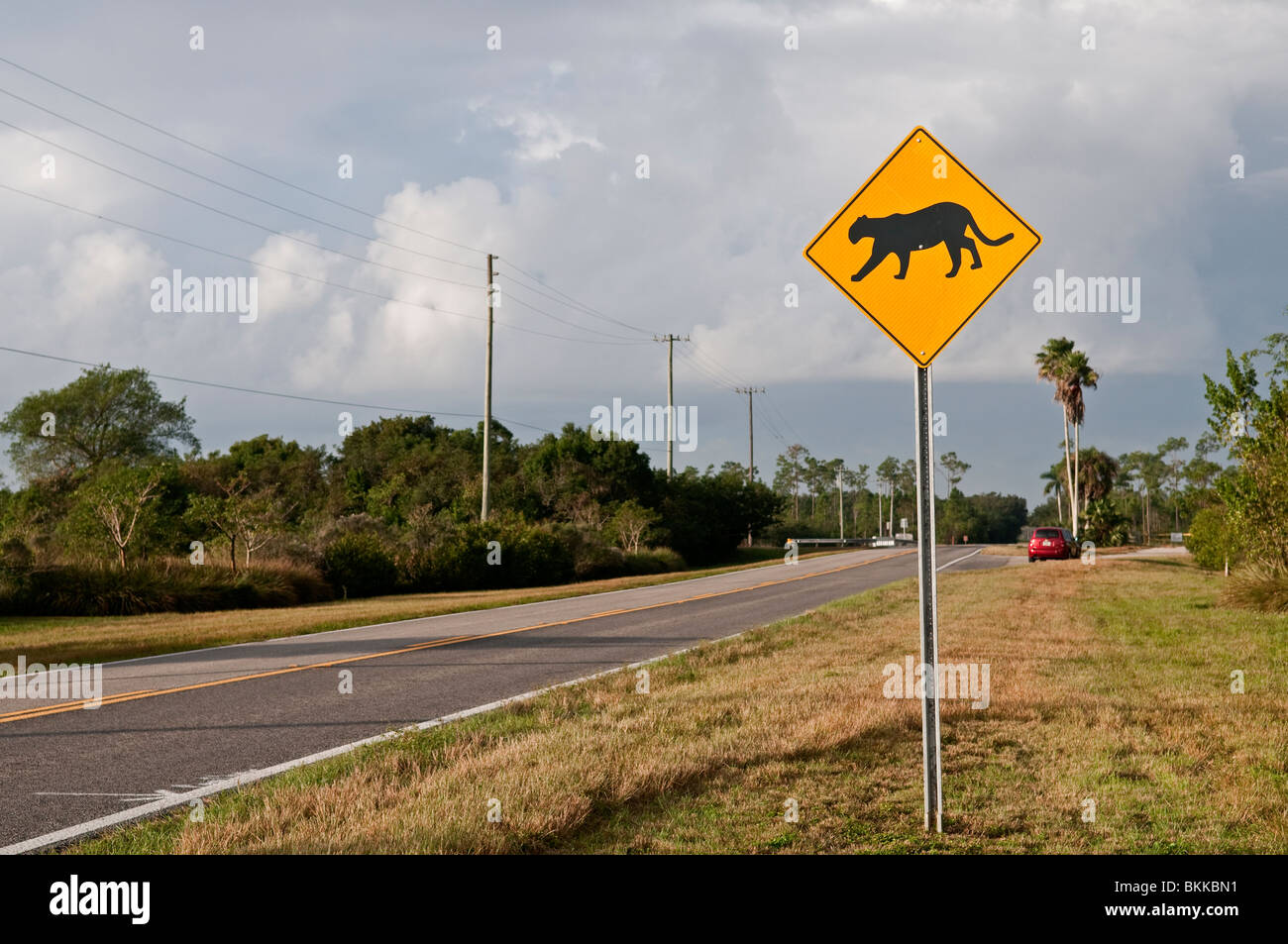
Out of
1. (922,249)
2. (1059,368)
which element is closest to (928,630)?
(922,249)

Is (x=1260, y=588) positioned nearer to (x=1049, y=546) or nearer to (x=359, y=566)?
(x=359, y=566)

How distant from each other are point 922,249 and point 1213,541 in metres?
25.7

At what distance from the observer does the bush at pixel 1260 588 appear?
54.7 ft

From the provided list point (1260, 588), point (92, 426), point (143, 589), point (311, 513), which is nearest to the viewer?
point (1260, 588)

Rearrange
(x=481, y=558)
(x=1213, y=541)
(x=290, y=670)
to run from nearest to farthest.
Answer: (x=290, y=670) < (x=1213, y=541) < (x=481, y=558)

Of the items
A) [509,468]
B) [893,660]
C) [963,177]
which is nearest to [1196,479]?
[509,468]

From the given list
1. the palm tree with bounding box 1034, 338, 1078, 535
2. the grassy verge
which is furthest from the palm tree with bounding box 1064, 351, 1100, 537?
the grassy verge

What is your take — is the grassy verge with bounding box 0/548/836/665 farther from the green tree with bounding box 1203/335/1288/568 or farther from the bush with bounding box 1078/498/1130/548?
the bush with bounding box 1078/498/1130/548

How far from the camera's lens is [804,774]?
6.14 meters

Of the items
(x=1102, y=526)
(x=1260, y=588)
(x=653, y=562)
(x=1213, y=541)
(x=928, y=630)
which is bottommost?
(x=653, y=562)

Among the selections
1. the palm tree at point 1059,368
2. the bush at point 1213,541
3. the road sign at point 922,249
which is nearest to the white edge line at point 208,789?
the road sign at point 922,249

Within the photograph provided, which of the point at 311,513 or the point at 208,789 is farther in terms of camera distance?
the point at 311,513

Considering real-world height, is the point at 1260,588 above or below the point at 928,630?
below
